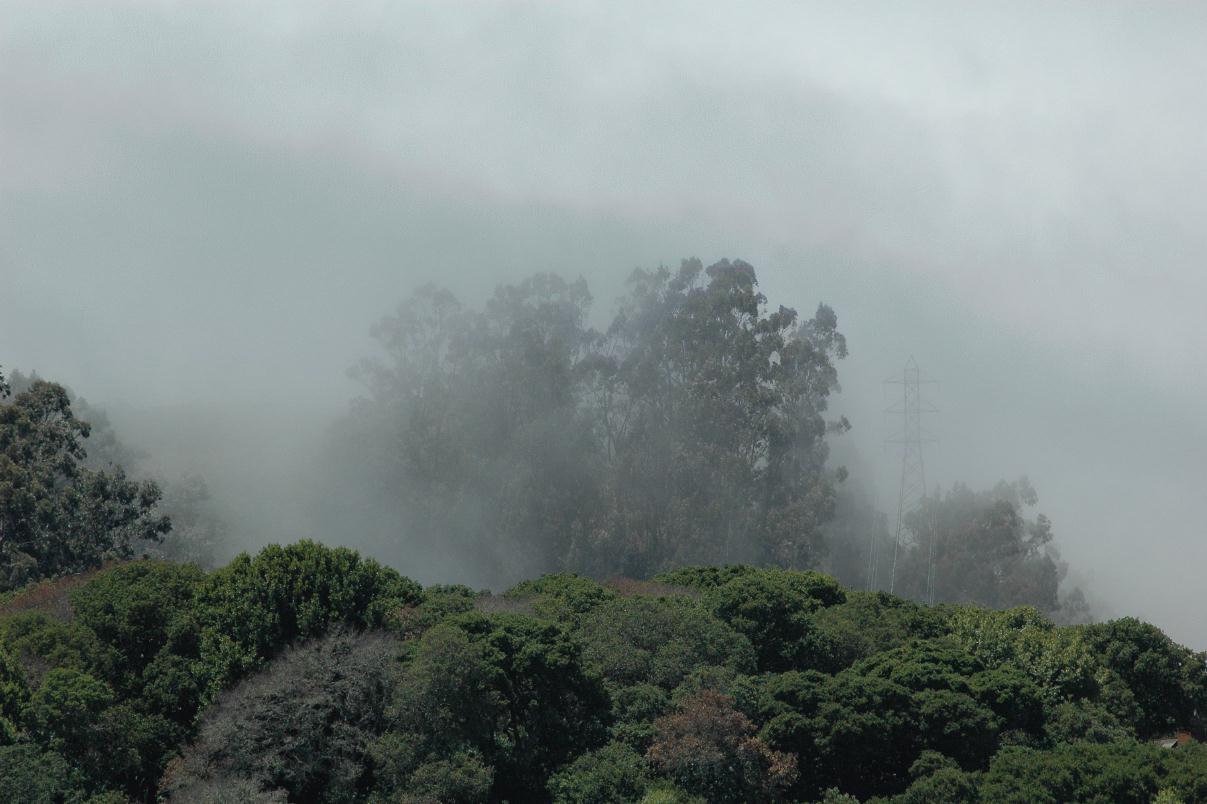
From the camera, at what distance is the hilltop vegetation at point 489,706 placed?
116ft

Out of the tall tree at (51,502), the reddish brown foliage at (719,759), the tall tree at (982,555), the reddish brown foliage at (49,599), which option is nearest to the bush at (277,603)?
the reddish brown foliage at (49,599)

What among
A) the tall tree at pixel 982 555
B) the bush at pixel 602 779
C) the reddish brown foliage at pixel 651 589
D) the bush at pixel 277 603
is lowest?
the bush at pixel 602 779

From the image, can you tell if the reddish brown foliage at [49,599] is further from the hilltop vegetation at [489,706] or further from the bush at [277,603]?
the bush at [277,603]

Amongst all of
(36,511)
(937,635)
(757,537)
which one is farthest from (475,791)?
(757,537)

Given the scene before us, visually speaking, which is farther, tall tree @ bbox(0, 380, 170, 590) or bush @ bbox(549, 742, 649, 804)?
Answer: tall tree @ bbox(0, 380, 170, 590)

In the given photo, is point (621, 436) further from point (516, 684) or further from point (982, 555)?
point (516, 684)

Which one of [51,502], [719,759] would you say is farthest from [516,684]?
[51,502]

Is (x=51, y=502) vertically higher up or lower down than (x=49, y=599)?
higher up

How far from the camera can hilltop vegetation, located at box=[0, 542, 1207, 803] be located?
35312mm

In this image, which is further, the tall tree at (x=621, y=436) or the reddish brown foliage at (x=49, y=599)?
the tall tree at (x=621, y=436)

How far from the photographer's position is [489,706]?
121 feet

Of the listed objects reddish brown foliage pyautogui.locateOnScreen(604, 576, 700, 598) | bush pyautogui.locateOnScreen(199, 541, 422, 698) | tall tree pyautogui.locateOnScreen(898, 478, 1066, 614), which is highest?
tall tree pyautogui.locateOnScreen(898, 478, 1066, 614)

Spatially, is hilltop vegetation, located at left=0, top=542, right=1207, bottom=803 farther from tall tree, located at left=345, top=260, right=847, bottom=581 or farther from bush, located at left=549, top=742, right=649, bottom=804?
tall tree, located at left=345, top=260, right=847, bottom=581

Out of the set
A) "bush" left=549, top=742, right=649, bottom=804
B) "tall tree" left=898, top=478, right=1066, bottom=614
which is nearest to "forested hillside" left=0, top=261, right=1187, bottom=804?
"bush" left=549, top=742, right=649, bottom=804
